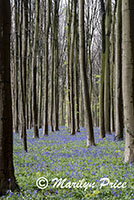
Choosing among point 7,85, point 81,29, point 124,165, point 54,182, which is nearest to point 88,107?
point 81,29

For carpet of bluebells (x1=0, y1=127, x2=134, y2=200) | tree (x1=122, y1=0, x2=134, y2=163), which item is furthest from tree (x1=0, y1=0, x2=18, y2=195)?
tree (x1=122, y1=0, x2=134, y2=163)

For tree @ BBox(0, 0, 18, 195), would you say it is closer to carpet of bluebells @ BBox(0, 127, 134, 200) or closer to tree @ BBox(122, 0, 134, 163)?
carpet of bluebells @ BBox(0, 127, 134, 200)

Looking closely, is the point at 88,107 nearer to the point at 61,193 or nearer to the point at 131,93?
the point at 131,93

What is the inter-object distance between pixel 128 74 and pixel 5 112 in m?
4.02

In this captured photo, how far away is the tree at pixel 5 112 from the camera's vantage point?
475cm

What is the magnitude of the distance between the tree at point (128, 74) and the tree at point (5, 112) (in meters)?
3.65

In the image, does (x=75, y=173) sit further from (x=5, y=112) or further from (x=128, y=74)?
(x=128, y=74)

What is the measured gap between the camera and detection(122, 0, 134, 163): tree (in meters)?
7.29

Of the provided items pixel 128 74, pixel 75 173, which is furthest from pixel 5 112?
pixel 128 74

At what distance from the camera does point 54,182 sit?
5.50 meters

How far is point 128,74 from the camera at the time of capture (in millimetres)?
7418

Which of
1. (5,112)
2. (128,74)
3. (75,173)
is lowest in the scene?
(75,173)

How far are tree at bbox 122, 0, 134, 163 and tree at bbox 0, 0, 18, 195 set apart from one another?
3648 millimetres

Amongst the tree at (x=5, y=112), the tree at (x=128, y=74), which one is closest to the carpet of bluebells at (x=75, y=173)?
the tree at (x=5, y=112)
